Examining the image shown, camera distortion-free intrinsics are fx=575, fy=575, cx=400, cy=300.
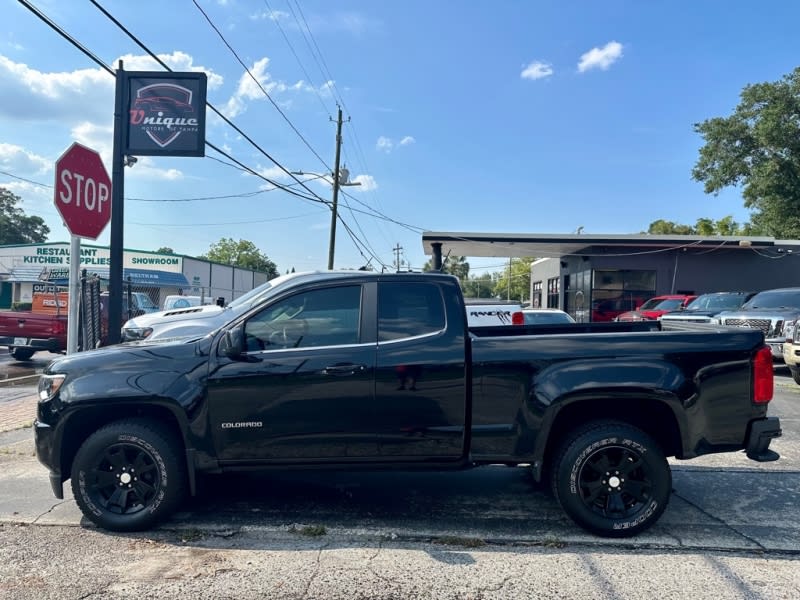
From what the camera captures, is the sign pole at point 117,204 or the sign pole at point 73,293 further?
the sign pole at point 117,204

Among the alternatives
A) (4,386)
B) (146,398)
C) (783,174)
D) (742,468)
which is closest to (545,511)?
(742,468)

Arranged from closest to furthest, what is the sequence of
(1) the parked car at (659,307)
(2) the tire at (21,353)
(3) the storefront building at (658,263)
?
(2) the tire at (21,353)
(1) the parked car at (659,307)
(3) the storefront building at (658,263)


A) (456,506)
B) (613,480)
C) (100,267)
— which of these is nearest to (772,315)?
(613,480)

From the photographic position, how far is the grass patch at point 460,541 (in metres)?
3.98

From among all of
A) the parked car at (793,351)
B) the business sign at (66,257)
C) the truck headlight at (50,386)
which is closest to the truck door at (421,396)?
the truck headlight at (50,386)

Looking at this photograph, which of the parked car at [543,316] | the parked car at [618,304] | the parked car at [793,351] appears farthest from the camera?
the parked car at [618,304]

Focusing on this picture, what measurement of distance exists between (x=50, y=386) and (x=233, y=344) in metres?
1.42

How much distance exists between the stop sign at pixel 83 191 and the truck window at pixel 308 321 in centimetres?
345

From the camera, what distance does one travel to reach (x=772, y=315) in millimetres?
11734

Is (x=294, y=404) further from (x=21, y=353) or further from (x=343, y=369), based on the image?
(x=21, y=353)

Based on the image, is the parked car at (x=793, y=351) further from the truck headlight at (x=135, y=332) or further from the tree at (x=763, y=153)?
the tree at (x=763, y=153)

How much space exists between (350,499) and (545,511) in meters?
1.61

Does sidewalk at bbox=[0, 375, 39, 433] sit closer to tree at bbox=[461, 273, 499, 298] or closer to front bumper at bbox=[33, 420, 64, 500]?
front bumper at bbox=[33, 420, 64, 500]

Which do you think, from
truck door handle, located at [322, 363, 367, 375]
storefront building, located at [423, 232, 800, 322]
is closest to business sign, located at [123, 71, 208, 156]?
truck door handle, located at [322, 363, 367, 375]
